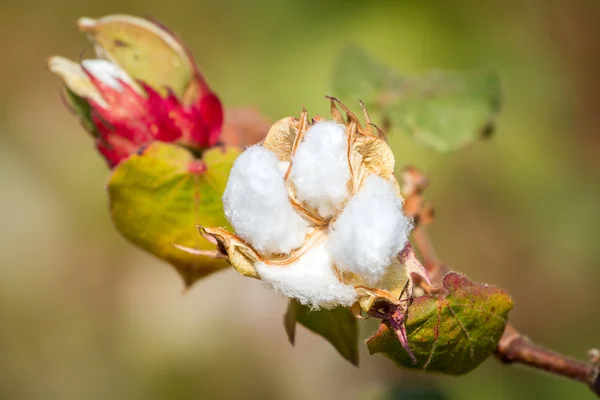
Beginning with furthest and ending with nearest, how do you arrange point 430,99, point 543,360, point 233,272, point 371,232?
1. point 233,272
2. point 430,99
3. point 543,360
4. point 371,232

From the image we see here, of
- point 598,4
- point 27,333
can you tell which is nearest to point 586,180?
point 598,4

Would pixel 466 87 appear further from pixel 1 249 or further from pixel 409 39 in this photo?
pixel 1 249

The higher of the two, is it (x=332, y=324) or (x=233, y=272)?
(x=332, y=324)

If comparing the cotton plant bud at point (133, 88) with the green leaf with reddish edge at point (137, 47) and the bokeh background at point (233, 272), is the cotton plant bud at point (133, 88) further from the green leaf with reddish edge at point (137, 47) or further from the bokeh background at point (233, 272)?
the bokeh background at point (233, 272)

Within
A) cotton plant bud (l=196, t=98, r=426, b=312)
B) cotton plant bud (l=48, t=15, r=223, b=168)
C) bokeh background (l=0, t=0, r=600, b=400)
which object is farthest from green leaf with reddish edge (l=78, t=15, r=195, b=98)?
bokeh background (l=0, t=0, r=600, b=400)

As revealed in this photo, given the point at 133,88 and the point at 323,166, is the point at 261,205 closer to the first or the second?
the point at 323,166

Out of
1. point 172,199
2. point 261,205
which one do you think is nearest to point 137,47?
point 172,199
